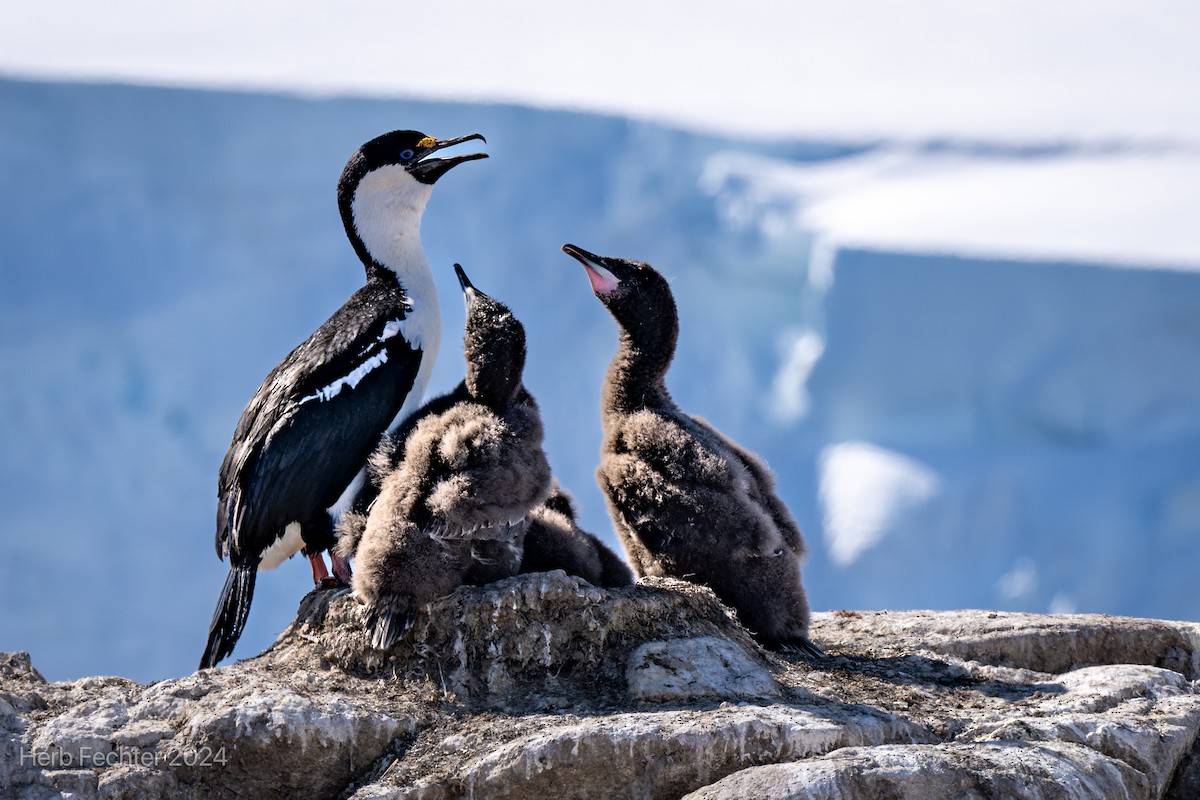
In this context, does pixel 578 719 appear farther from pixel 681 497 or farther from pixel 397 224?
pixel 397 224

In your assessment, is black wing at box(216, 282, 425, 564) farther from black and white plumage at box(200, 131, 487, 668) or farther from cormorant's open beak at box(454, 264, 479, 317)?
cormorant's open beak at box(454, 264, 479, 317)

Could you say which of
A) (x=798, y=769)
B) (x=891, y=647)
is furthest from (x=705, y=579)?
(x=798, y=769)

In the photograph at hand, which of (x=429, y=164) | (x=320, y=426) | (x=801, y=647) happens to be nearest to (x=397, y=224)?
(x=429, y=164)

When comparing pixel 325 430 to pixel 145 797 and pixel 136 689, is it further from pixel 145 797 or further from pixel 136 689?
pixel 145 797

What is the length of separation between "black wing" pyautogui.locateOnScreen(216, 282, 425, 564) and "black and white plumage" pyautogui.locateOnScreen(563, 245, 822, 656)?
3.16ft

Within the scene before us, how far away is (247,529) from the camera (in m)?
5.56

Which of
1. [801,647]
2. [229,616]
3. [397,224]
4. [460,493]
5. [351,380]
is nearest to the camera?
[460,493]

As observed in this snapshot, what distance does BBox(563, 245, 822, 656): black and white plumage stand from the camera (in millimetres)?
5203

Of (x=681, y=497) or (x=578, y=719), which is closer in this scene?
(x=578, y=719)

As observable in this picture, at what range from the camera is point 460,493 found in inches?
186

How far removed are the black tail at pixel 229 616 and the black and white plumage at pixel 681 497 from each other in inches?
60.6

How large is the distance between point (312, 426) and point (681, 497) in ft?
5.32

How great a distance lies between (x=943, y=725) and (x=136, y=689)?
108 inches

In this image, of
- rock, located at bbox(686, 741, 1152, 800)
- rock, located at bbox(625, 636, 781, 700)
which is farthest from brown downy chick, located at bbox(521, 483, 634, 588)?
rock, located at bbox(686, 741, 1152, 800)
